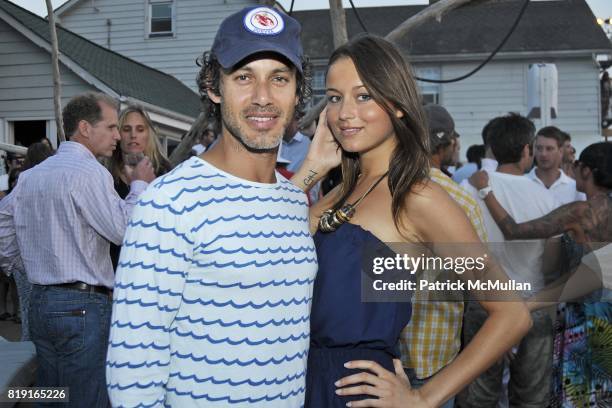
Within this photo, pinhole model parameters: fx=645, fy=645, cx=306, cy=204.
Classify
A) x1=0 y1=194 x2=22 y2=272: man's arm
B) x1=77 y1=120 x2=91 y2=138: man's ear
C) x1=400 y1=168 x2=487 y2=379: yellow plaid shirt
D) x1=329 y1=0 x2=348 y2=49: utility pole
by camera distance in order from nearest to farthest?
x1=400 y1=168 x2=487 y2=379: yellow plaid shirt
x1=0 y1=194 x2=22 y2=272: man's arm
x1=77 y1=120 x2=91 y2=138: man's ear
x1=329 y1=0 x2=348 y2=49: utility pole

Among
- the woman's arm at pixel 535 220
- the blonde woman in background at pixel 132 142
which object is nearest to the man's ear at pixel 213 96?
the woman's arm at pixel 535 220

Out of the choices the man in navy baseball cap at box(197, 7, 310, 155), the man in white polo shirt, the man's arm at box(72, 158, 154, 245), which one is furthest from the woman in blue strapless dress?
the man in white polo shirt

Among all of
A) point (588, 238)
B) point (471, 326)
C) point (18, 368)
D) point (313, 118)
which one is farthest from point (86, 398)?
point (313, 118)

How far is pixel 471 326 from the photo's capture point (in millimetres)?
4480

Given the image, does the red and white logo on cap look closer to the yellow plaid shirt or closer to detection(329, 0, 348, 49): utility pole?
the yellow plaid shirt

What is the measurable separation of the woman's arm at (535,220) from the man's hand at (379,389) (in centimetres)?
231

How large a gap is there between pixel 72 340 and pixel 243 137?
7.31 ft

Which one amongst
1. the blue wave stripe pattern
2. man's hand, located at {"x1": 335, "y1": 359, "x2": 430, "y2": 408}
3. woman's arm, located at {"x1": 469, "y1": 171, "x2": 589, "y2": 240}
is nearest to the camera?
the blue wave stripe pattern

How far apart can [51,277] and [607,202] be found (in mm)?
3331

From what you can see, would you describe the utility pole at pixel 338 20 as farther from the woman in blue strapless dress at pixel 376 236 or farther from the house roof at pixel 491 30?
the house roof at pixel 491 30

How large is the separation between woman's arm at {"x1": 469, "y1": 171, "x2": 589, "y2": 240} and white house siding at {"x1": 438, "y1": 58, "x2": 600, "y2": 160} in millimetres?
15128

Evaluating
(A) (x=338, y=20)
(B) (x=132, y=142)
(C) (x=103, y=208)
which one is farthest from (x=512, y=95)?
(C) (x=103, y=208)

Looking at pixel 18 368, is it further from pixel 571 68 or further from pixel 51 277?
pixel 571 68

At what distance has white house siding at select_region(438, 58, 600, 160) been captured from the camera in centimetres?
1959
